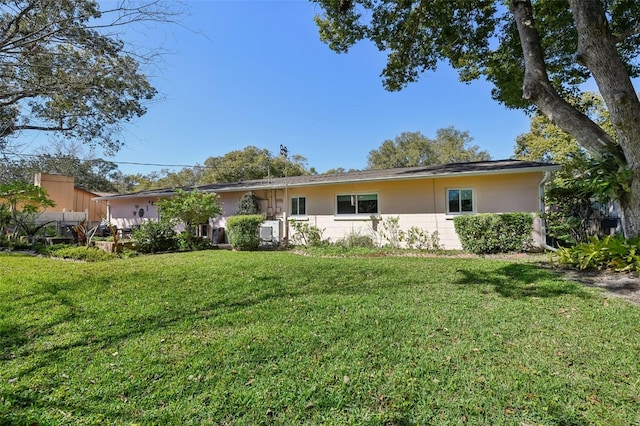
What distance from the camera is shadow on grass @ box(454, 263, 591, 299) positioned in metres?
4.88

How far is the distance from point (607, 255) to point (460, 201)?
4636 mm

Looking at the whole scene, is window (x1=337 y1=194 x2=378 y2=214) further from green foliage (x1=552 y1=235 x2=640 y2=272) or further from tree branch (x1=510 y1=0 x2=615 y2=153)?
tree branch (x1=510 y1=0 x2=615 y2=153)

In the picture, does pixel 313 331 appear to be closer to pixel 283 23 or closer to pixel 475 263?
pixel 475 263

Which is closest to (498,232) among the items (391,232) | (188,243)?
(391,232)

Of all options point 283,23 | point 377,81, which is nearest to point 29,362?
point 283,23

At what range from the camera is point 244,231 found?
1109cm

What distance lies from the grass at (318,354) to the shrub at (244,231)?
5.53m

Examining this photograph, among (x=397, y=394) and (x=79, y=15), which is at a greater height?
(x=79, y=15)

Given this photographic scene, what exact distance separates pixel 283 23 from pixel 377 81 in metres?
3.86

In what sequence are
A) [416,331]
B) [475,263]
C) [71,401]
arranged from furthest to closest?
[475,263] → [416,331] → [71,401]

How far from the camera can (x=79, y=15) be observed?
151 inches

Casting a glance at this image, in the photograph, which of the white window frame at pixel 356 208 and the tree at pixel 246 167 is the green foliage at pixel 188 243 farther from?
the tree at pixel 246 167

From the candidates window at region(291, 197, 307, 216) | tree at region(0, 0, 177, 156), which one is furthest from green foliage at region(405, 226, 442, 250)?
tree at region(0, 0, 177, 156)

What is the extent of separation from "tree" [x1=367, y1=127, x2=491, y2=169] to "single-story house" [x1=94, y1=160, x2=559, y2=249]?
2596cm
